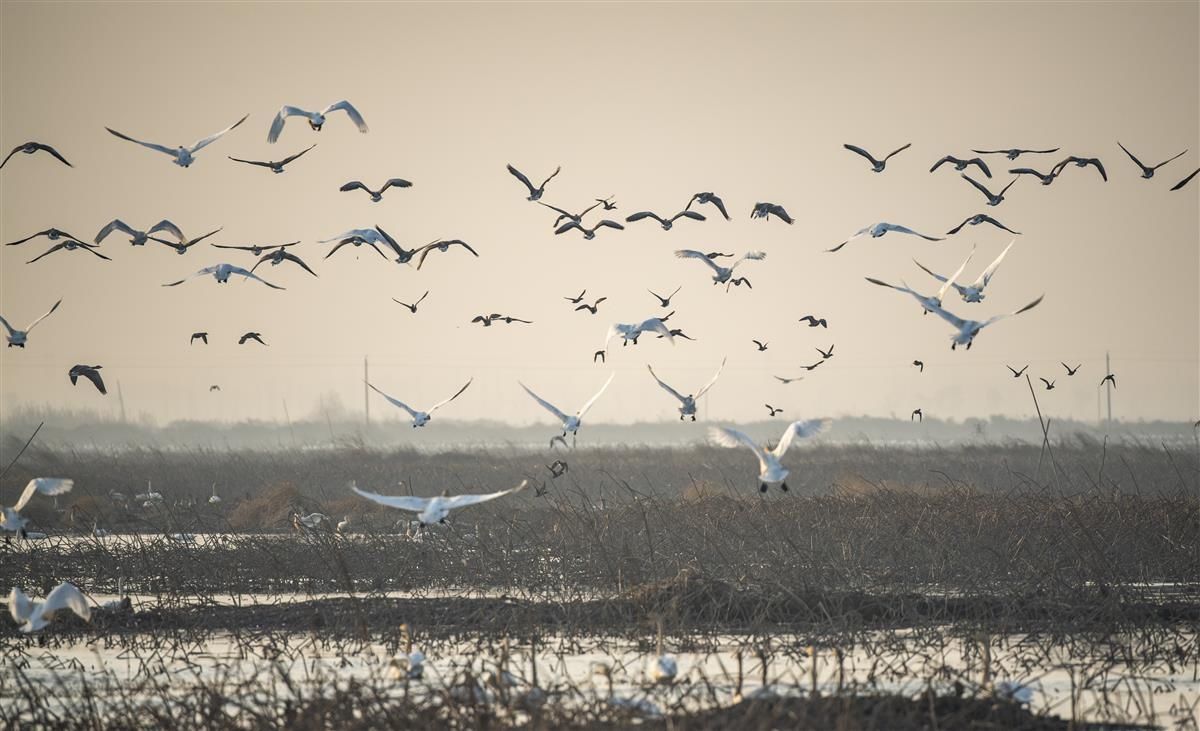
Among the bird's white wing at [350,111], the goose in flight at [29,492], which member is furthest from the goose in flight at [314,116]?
the goose in flight at [29,492]

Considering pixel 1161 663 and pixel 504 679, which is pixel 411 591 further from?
pixel 1161 663

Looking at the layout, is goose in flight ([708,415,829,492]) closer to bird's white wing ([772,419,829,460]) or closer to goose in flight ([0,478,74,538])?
bird's white wing ([772,419,829,460])

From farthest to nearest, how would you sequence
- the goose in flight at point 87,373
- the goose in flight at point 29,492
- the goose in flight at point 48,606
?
the goose in flight at point 87,373, the goose in flight at point 29,492, the goose in flight at point 48,606

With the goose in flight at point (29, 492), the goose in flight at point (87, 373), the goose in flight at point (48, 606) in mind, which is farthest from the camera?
the goose in flight at point (87, 373)

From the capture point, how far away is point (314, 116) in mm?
16109

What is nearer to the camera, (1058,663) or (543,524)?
(1058,663)

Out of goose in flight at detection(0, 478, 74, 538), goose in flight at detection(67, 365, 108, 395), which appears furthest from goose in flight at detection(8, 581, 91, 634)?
goose in flight at detection(67, 365, 108, 395)

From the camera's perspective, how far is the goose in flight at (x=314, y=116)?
51.8ft

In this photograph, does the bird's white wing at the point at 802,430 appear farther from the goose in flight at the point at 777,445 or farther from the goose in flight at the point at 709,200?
the goose in flight at the point at 709,200

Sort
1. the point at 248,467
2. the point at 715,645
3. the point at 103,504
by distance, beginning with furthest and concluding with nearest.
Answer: the point at 248,467 < the point at 103,504 < the point at 715,645

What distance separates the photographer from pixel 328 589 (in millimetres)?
16812

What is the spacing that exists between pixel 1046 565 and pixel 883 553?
2.34 m

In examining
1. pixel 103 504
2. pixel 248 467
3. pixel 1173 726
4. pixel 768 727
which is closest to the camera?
pixel 768 727

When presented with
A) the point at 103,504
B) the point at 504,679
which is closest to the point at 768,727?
the point at 504,679
